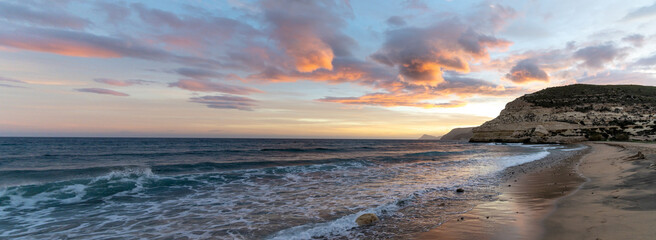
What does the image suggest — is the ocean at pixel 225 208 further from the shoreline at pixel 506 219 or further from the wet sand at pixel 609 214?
the wet sand at pixel 609 214

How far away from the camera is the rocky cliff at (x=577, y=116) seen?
63.0 m

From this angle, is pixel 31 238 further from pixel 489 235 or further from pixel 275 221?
pixel 489 235

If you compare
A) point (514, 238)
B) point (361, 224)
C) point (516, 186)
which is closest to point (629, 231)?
point (514, 238)

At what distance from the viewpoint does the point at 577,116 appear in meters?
73.8

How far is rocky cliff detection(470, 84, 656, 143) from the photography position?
63.0 meters

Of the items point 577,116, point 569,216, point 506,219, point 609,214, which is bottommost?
point 506,219

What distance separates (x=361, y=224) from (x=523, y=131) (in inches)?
3589

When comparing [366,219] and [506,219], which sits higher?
[506,219]

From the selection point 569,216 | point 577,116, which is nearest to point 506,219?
point 569,216

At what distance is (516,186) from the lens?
41.5ft

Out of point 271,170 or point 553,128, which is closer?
point 271,170

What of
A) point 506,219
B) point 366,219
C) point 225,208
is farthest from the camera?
point 225,208

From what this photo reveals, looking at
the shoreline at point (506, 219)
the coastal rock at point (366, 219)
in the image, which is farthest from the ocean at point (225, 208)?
the shoreline at point (506, 219)

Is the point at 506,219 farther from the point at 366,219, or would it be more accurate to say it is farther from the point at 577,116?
the point at 577,116
